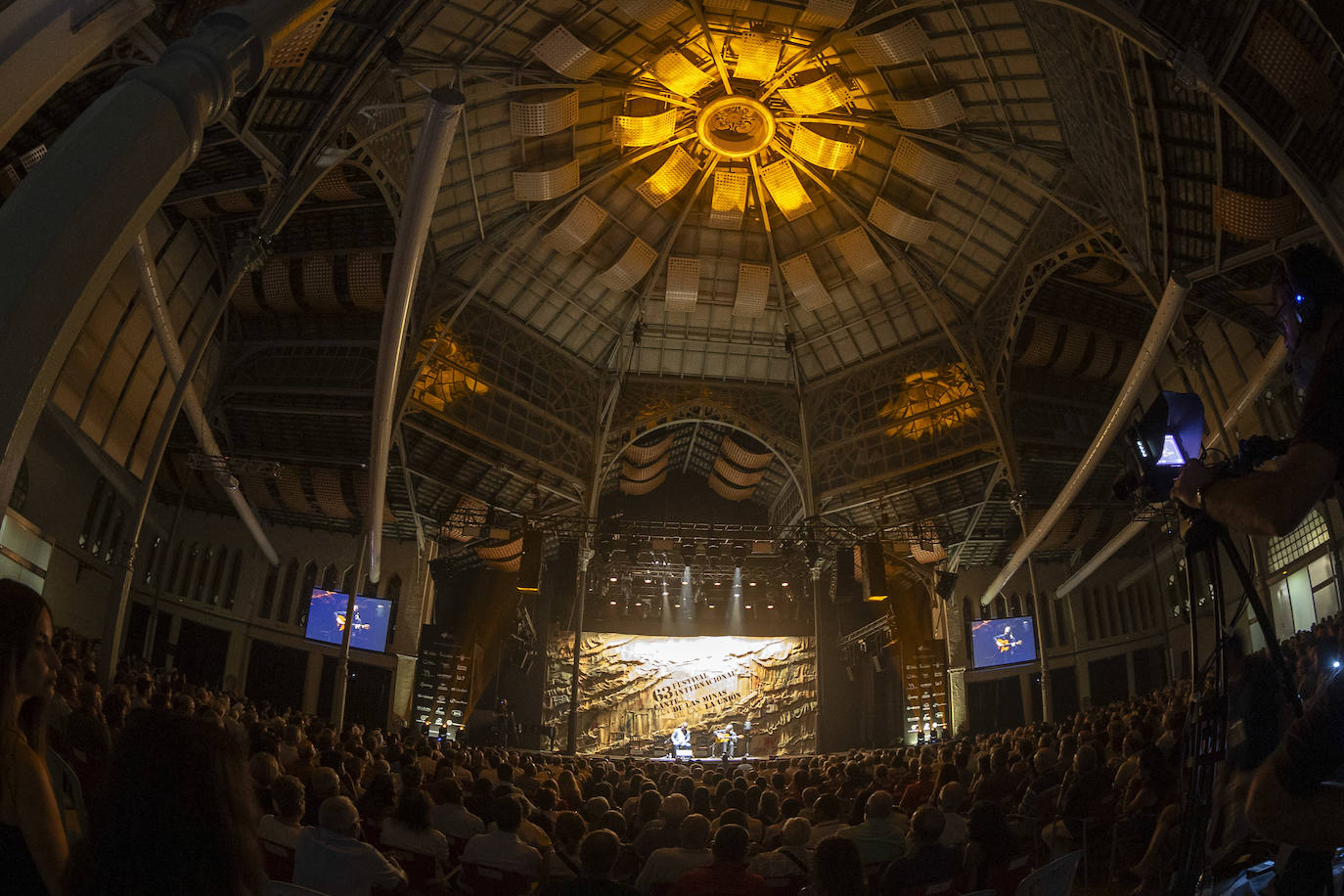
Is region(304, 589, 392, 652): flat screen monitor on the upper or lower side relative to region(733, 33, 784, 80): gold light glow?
lower

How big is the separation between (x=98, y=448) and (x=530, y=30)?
1590 cm

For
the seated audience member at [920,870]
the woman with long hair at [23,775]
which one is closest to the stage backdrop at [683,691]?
the seated audience member at [920,870]

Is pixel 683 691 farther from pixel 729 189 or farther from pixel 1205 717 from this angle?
pixel 1205 717

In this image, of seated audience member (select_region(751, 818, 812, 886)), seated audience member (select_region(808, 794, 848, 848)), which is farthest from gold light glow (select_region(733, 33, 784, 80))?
seated audience member (select_region(751, 818, 812, 886))

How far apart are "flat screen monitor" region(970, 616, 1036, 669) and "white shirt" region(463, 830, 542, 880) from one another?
32.2 metres

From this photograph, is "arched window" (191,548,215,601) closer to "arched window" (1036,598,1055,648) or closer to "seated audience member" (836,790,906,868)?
"seated audience member" (836,790,906,868)

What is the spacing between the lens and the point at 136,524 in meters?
15.1

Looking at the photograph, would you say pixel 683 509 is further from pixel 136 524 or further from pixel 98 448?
pixel 136 524

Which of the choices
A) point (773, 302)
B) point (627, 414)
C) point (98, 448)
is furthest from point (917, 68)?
point (98, 448)

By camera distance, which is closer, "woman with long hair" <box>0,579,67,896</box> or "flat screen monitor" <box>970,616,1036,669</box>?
"woman with long hair" <box>0,579,67,896</box>

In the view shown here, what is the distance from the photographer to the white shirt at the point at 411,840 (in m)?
6.46

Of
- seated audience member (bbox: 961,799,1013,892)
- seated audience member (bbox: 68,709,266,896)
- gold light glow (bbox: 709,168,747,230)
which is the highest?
gold light glow (bbox: 709,168,747,230)

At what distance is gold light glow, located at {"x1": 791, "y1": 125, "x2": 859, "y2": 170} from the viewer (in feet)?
86.8

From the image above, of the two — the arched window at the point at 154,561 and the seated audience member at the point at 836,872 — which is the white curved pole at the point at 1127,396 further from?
the arched window at the point at 154,561
